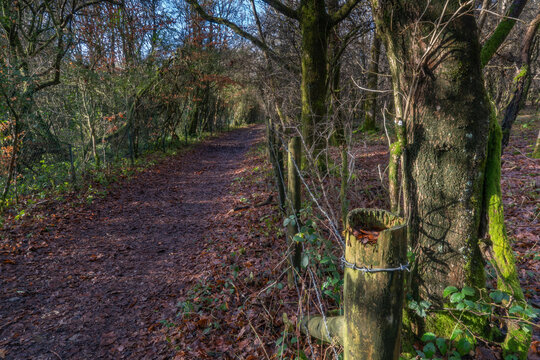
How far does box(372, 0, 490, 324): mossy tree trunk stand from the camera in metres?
2.37

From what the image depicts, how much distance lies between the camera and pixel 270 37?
44.2 ft

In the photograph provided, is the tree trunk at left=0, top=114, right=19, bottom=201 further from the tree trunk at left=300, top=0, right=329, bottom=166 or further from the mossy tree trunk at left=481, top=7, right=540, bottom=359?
the mossy tree trunk at left=481, top=7, right=540, bottom=359

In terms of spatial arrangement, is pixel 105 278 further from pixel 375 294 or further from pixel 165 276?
pixel 375 294

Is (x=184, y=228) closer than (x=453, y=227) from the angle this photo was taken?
No

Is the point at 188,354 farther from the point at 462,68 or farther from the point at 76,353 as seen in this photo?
the point at 462,68

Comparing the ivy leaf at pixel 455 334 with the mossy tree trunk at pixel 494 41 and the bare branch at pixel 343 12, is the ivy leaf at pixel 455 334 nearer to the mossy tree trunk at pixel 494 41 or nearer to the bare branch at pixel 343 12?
the mossy tree trunk at pixel 494 41

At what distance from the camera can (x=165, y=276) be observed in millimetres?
5305

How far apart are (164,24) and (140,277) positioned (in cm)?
1285

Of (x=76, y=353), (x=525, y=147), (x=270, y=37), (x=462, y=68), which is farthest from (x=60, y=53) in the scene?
(x=525, y=147)

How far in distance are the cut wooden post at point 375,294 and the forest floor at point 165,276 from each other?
4.38 ft

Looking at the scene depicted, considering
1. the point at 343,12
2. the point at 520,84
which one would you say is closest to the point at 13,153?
the point at 343,12

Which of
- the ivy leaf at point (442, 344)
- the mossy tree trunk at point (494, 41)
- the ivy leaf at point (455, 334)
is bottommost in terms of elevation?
the ivy leaf at point (442, 344)

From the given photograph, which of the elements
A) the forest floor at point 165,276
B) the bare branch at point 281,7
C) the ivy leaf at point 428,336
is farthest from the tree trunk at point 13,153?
the ivy leaf at point 428,336

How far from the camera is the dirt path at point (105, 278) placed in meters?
3.81
